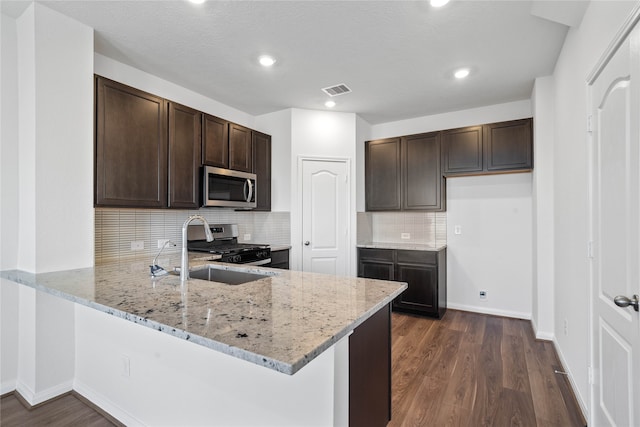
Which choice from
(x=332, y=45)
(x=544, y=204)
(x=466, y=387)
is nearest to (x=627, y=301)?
(x=466, y=387)

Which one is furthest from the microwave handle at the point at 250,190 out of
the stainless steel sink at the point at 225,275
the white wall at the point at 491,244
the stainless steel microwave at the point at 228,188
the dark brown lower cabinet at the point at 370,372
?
the white wall at the point at 491,244

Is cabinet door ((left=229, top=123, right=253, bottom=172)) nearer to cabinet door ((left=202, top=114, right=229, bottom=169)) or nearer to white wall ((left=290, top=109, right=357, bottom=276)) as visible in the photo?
cabinet door ((left=202, top=114, right=229, bottom=169))

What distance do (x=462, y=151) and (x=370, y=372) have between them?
3.20 meters

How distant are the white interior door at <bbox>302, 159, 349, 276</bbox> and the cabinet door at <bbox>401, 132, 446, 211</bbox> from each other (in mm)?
847

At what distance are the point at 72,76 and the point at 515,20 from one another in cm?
320

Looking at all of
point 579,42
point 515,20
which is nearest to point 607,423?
point 579,42

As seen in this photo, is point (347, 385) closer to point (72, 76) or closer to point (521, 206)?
point (72, 76)

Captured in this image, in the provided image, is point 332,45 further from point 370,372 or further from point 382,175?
point 370,372

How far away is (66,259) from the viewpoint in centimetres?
213

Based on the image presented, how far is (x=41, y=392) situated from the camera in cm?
206

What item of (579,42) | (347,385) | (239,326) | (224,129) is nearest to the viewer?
(239,326)

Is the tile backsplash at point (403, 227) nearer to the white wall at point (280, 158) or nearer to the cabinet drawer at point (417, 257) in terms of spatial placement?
the cabinet drawer at point (417, 257)

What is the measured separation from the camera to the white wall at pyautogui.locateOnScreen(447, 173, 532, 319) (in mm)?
3781

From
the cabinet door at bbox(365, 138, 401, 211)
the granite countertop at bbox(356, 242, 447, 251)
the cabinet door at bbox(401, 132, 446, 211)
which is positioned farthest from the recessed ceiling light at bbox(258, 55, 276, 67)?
the granite countertop at bbox(356, 242, 447, 251)
